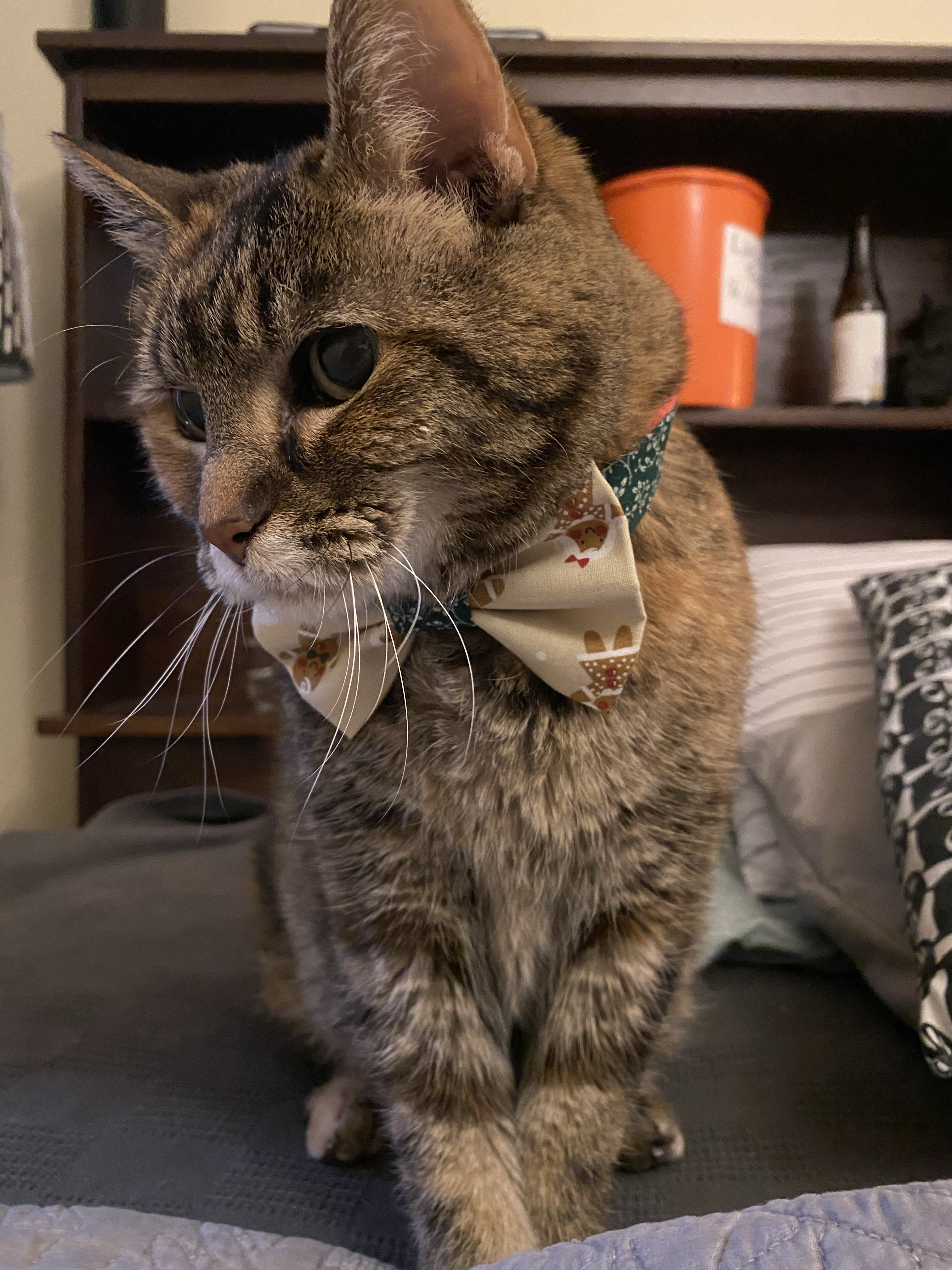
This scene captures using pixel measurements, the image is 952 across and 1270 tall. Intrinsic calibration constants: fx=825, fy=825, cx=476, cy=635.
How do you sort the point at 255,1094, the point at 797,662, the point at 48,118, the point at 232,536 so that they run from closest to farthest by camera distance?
the point at 232,536 → the point at 255,1094 → the point at 797,662 → the point at 48,118

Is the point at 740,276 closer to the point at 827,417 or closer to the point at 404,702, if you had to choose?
the point at 827,417

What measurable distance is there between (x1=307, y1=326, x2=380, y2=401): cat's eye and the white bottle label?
1.13m

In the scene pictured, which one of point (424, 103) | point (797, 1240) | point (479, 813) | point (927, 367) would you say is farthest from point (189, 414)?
point (927, 367)

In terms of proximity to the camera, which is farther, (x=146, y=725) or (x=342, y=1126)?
(x=146, y=725)

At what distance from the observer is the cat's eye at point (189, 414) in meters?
0.63

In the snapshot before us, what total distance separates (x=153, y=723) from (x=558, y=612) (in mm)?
1026

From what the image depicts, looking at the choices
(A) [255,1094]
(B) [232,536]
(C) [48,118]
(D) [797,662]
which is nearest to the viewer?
(B) [232,536]

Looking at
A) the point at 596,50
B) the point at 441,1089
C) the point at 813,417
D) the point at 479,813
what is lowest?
the point at 441,1089

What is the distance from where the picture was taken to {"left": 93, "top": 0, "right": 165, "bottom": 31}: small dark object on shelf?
4.36ft

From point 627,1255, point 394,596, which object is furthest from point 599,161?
point 627,1255

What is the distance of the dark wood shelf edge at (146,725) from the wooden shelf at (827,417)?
2.76 ft

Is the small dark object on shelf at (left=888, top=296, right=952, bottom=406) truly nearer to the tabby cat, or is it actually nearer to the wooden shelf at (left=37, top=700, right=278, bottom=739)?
the tabby cat

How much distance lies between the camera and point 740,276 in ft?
4.24

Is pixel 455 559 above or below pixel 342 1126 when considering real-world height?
above
